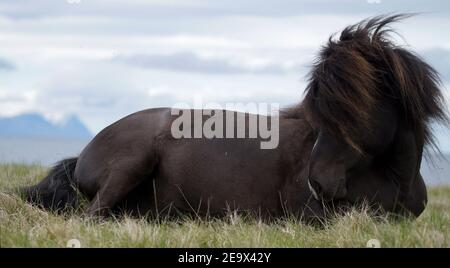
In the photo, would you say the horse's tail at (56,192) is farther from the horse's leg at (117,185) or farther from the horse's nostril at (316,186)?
the horse's nostril at (316,186)

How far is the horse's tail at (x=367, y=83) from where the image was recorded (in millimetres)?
6047

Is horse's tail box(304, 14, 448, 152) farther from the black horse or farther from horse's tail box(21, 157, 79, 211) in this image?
horse's tail box(21, 157, 79, 211)

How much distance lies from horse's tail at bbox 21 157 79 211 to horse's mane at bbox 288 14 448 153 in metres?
2.48

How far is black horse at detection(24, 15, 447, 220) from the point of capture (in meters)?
6.11

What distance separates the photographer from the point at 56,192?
7434mm

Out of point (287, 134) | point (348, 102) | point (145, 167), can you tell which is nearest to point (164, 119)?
point (145, 167)

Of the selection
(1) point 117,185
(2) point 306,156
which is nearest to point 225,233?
(2) point 306,156

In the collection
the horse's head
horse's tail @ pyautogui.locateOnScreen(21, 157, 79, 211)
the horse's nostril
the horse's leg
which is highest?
the horse's head

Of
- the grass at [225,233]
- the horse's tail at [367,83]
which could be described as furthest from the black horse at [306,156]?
the grass at [225,233]

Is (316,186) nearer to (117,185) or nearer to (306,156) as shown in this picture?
(306,156)

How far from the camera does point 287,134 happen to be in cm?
699

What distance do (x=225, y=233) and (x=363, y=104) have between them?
145 cm

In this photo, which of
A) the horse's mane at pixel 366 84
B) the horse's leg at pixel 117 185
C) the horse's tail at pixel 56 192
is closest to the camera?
the horse's mane at pixel 366 84

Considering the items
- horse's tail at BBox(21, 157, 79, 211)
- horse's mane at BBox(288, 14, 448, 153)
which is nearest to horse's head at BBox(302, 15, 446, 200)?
horse's mane at BBox(288, 14, 448, 153)
